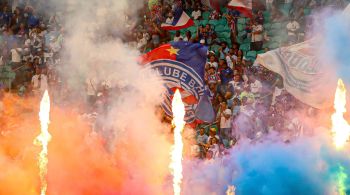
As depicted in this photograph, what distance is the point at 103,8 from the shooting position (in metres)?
15.5

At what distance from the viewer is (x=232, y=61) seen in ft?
44.0

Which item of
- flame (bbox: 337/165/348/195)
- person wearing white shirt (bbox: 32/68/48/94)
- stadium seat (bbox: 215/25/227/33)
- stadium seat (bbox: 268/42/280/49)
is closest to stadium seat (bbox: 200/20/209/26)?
stadium seat (bbox: 215/25/227/33)

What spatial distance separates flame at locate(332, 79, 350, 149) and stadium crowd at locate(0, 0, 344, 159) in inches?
41.5

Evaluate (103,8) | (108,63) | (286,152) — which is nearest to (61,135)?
(108,63)

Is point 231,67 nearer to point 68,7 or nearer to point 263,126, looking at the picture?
point 263,126

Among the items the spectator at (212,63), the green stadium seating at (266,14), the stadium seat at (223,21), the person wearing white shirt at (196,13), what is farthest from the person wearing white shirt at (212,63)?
the green stadium seating at (266,14)

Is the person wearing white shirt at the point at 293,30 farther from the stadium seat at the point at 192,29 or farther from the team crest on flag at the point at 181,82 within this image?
the stadium seat at the point at 192,29

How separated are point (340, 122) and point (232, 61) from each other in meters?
3.52

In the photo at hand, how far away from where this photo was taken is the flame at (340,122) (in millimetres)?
10258

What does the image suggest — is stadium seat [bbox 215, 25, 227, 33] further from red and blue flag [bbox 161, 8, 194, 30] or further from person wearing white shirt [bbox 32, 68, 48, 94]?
person wearing white shirt [bbox 32, 68, 48, 94]

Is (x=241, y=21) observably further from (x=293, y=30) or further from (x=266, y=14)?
(x=293, y=30)

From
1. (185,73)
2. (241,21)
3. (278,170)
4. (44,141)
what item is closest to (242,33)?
(241,21)

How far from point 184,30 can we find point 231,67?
5.37 ft

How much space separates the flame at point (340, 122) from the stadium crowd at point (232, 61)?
1053mm
